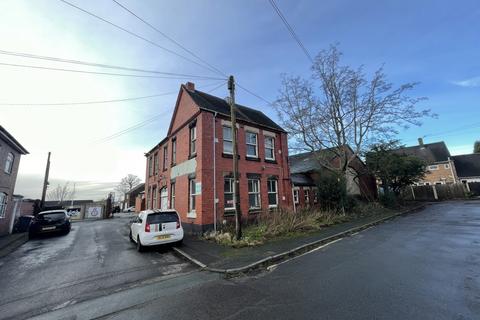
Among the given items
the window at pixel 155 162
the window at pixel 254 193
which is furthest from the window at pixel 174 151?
the window at pixel 254 193

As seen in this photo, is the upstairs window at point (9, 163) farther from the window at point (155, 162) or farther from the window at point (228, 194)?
the window at point (228, 194)

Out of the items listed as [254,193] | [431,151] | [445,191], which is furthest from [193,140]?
[431,151]

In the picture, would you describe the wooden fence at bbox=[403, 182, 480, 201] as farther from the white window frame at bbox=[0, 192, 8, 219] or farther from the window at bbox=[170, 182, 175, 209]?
the white window frame at bbox=[0, 192, 8, 219]

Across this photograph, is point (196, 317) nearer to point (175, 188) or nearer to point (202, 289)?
point (202, 289)

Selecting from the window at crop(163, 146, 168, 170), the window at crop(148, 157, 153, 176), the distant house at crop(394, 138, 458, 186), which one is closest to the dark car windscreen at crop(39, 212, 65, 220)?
the window at crop(163, 146, 168, 170)

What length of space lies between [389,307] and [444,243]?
21.9 ft

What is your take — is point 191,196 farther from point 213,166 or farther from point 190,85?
point 190,85

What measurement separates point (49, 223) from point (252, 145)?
1481 cm

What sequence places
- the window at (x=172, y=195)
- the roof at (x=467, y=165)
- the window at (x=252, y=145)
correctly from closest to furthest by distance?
the window at (x=252, y=145), the window at (x=172, y=195), the roof at (x=467, y=165)

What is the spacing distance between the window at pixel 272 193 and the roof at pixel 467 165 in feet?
132

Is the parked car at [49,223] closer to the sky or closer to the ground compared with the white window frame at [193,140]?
closer to the ground

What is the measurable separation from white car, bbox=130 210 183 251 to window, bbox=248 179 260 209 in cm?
581

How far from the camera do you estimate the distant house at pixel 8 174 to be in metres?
15.6

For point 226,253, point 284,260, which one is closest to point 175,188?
point 226,253
